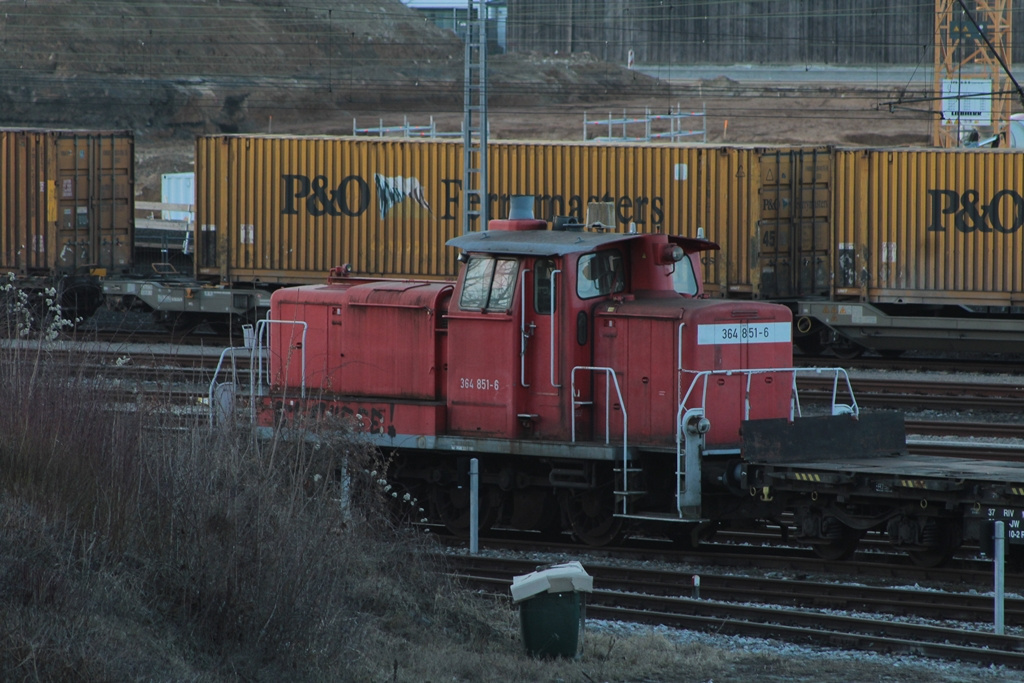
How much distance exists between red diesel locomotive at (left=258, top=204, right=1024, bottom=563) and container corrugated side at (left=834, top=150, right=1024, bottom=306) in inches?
464

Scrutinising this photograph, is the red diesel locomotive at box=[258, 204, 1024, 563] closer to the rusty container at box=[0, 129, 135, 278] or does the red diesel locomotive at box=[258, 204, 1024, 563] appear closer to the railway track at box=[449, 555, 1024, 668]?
the railway track at box=[449, 555, 1024, 668]

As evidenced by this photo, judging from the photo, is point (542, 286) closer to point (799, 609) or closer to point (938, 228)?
point (799, 609)

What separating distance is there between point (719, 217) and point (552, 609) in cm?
1617

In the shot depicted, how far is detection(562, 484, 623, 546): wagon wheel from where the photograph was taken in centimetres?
1195

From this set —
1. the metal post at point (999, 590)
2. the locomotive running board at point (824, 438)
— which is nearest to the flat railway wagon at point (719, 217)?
the locomotive running board at point (824, 438)

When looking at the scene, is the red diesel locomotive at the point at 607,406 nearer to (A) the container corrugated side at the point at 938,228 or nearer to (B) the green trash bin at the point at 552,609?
(B) the green trash bin at the point at 552,609

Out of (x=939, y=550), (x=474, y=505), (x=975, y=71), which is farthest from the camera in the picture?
(x=975, y=71)

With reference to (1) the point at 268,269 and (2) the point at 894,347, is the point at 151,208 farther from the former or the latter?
(2) the point at 894,347

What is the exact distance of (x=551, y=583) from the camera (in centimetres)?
823

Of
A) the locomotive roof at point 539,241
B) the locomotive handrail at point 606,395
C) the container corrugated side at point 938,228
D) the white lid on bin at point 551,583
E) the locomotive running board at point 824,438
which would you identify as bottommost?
the white lid on bin at point 551,583

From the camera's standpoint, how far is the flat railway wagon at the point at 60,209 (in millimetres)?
25453

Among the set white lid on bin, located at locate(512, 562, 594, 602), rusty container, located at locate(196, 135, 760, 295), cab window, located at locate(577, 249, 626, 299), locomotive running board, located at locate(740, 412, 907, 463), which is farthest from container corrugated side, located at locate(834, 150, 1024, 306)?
white lid on bin, located at locate(512, 562, 594, 602)

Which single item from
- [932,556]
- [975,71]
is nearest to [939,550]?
[932,556]

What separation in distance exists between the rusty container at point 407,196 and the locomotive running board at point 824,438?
39.7 feet
